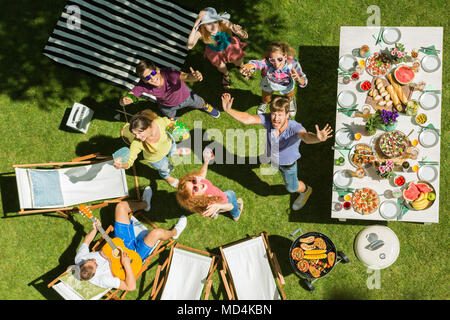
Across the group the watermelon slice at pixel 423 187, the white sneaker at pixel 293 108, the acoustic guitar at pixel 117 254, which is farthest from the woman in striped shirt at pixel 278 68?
the acoustic guitar at pixel 117 254

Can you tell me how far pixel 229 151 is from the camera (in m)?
6.43

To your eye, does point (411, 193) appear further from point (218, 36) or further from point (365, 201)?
point (218, 36)

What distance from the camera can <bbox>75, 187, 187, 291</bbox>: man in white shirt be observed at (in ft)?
17.1

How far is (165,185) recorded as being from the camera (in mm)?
6375

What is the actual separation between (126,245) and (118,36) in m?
3.69

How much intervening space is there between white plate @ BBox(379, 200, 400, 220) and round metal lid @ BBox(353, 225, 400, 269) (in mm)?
486

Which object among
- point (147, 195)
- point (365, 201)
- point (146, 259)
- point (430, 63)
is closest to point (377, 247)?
point (365, 201)

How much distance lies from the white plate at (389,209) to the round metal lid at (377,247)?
1.60ft

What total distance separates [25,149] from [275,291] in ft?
16.8

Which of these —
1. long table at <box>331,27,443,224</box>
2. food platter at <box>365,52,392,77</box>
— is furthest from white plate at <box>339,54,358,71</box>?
food platter at <box>365,52,392,77</box>

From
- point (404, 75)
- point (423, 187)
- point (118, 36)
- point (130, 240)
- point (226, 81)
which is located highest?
point (118, 36)

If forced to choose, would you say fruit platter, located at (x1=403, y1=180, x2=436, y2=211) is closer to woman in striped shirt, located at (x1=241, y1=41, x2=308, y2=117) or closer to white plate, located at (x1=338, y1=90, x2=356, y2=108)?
white plate, located at (x1=338, y1=90, x2=356, y2=108)

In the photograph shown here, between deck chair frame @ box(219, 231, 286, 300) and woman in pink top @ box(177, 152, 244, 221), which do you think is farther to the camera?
deck chair frame @ box(219, 231, 286, 300)

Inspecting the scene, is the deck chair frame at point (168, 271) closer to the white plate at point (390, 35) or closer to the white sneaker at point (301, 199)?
the white sneaker at point (301, 199)
